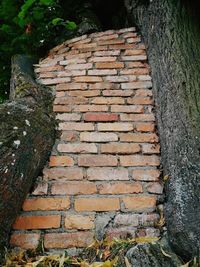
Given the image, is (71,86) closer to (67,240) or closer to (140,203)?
(140,203)

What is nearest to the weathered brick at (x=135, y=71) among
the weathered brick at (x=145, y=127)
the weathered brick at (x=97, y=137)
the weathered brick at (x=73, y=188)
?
the weathered brick at (x=145, y=127)

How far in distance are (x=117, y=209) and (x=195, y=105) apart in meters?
0.70

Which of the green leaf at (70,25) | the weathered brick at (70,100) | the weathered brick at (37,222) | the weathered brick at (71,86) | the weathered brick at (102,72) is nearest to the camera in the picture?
the weathered brick at (37,222)

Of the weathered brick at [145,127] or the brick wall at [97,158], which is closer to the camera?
the brick wall at [97,158]

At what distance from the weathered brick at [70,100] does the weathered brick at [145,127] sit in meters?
0.37

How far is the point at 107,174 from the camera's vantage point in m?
1.92

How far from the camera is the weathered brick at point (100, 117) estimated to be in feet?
7.23

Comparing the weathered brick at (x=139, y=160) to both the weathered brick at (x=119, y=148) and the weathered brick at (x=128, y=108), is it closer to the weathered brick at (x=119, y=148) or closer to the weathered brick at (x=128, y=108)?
the weathered brick at (x=119, y=148)

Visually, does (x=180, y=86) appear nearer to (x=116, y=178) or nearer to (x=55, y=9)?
(x=116, y=178)

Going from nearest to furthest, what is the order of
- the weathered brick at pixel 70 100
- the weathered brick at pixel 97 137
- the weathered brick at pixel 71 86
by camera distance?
the weathered brick at pixel 97 137 < the weathered brick at pixel 70 100 < the weathered brick at pixel 71 86

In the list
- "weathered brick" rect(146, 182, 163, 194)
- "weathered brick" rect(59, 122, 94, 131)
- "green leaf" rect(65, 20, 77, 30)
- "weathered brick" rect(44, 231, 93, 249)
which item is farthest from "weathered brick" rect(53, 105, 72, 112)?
"green leaf" rect(65, 20, 77, 30)

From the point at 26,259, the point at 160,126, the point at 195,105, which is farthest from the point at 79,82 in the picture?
the point at 26,259

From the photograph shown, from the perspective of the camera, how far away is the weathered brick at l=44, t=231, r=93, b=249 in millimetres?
1647

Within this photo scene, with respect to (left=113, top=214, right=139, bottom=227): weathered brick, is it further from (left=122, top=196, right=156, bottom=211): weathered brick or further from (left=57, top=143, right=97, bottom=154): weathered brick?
(left=57, top=143, right=97, bottom=154): weathered brick
